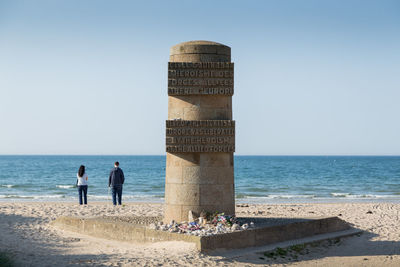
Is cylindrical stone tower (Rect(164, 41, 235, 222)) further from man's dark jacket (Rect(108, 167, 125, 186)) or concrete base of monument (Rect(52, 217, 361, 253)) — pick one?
man's dark jacket (Rect(108, 167, 125, 186))

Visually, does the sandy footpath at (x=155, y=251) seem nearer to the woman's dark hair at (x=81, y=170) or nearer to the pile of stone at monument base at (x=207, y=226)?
the pile of stone at monument base at (x=207, y=226)

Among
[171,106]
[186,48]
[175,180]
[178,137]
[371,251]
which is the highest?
[186,48]

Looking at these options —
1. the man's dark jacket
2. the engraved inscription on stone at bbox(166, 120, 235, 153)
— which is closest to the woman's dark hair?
the man's dark jacket

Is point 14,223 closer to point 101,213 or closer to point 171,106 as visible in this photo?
point 101,213

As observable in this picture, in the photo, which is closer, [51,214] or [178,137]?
[178,137]

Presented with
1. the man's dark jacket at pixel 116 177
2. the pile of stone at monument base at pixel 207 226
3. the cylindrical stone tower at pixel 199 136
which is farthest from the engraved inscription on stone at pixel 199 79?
the man's dark jacket at pixel 116 177

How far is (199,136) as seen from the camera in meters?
11.6

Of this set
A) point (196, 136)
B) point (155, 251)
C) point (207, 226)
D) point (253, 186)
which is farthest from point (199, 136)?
point (253, 186)

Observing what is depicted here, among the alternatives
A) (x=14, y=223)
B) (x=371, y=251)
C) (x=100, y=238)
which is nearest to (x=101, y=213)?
(x=14, y=223)

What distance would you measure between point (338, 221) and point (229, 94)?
5.20 metres

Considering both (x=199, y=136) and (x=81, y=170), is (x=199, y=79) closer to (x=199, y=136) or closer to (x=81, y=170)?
(x=199, y=136)

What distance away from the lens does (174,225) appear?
11172mm

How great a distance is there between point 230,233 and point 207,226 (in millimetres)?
793

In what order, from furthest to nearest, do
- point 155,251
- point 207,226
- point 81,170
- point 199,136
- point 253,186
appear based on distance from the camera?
point 253,186
point 81,170
point 199,136
point 207,226
point 155,251
